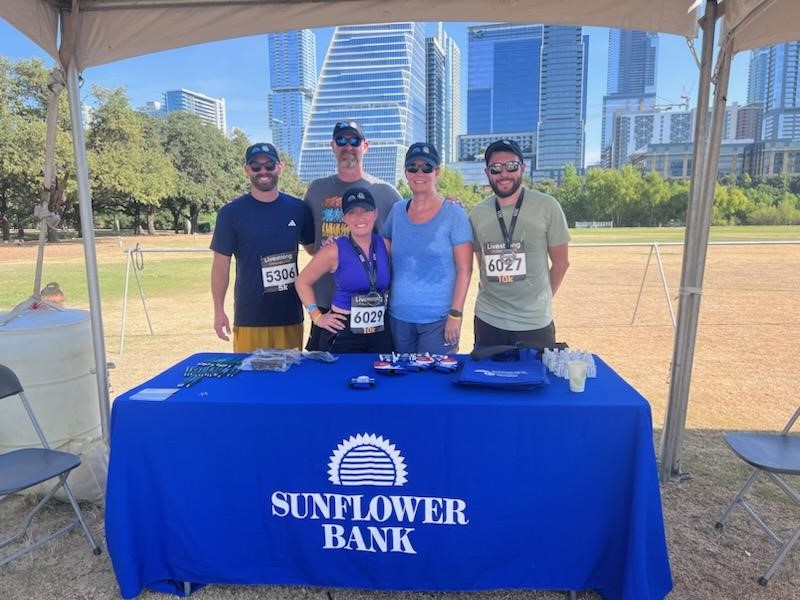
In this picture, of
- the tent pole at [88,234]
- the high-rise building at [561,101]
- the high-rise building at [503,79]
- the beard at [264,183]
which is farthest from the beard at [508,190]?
the high-rise building at [503,79]

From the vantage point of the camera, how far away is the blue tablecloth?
1629 millimetres

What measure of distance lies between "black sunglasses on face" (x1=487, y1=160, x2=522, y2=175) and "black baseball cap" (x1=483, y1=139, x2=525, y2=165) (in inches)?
1.3

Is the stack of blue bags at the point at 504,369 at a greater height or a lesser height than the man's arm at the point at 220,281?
lesser

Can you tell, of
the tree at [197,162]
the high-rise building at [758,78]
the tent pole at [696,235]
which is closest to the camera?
the tent pole at [696,235]

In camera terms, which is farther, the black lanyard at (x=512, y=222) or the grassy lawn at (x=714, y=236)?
the grassy lawn at (x=714, y=236)

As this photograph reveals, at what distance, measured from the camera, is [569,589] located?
1743 mm

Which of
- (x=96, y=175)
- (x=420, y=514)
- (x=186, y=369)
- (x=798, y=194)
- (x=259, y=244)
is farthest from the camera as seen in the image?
(x=798, y=194)

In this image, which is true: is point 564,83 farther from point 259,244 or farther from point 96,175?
point 259,244

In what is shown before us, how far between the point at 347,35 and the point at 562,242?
3310 inches

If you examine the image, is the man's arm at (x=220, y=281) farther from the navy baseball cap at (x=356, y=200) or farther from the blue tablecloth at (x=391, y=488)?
the blue tablecloth at (x=391, y=488)

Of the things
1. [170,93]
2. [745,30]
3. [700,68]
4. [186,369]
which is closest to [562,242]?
[700,68]

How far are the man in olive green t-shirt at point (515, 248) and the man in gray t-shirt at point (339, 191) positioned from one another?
1.82ft

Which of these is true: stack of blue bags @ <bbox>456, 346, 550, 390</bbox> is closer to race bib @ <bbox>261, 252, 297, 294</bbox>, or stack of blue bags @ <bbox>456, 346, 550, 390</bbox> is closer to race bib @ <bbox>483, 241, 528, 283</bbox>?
race bib @ <bbox>483, 241, 528, 283</bbox>

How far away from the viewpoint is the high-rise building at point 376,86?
239ft
